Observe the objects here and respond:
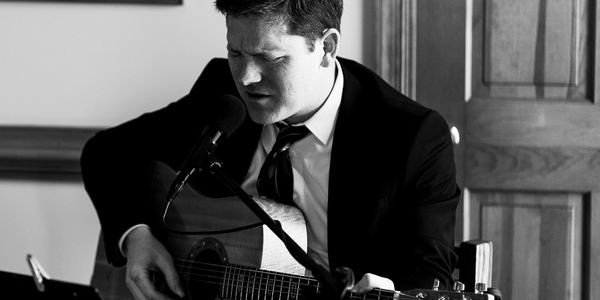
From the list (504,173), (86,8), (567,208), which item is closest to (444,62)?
(504,173)

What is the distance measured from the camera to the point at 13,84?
2459 millimetres

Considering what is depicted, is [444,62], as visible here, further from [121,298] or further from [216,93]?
[121,298]

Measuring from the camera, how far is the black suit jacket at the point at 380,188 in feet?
6.04

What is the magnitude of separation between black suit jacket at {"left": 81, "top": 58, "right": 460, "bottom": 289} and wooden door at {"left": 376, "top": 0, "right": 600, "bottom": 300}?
12.2 inches

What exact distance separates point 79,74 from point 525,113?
123 centimetres

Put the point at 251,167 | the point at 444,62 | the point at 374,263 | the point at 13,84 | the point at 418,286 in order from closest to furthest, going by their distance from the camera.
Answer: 1. the point at 418,286
2. the point at 374,263
3. the point at 251,167
4. the point at 444,62
5. the point at 13,84

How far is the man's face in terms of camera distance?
179 cm

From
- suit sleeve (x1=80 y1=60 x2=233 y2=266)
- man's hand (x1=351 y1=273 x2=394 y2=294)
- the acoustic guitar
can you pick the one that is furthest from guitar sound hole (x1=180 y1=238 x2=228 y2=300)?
man's hand (x1=351 y1=273 x2=394 y2=294)

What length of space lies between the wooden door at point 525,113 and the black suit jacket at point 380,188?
0.31 m

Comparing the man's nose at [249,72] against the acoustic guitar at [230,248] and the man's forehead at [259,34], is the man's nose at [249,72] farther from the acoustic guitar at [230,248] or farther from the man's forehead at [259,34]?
the acoustic guitar at [230,248]

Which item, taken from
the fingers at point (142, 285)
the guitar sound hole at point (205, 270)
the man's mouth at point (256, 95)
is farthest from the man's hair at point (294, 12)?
the fingers at point (142, 285)

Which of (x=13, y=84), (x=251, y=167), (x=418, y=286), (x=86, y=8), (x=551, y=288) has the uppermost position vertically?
(x=86, y=8)

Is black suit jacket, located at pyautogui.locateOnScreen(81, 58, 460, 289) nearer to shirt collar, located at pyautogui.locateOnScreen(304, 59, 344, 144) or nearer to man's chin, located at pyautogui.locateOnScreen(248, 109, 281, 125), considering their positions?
shirt collar, located at pyautogui.locateOnScreen(304, 59, 344, 144)

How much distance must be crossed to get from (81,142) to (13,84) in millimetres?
273
